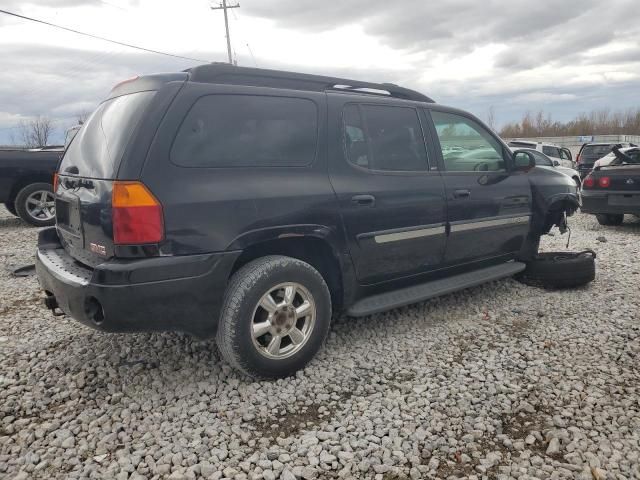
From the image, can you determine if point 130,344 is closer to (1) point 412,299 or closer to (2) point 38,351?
(2) point 38,351

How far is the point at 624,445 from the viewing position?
237cm

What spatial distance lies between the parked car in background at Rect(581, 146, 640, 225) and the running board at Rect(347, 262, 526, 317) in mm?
4699

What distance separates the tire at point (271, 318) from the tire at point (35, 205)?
729 cm

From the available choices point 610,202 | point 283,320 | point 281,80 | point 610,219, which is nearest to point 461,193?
A: point 281,80

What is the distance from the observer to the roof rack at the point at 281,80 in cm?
290

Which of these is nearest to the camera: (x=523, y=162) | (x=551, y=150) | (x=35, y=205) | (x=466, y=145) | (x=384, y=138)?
(x=384, y=138)

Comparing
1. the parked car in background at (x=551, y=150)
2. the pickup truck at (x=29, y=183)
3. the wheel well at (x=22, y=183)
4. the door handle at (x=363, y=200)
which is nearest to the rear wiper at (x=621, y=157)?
the door handle at (x=363, y=200)

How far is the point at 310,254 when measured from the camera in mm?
3227

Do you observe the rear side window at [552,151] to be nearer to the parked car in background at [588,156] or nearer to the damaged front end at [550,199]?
the parked car in background at [588,156]

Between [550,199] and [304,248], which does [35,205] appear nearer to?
[304,248]

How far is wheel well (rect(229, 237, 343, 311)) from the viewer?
9.66 feet

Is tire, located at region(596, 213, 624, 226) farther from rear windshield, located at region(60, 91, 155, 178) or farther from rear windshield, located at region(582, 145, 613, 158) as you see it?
rear windshield, located at region(582, 145, 613, 158)

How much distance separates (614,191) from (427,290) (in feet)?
20.1

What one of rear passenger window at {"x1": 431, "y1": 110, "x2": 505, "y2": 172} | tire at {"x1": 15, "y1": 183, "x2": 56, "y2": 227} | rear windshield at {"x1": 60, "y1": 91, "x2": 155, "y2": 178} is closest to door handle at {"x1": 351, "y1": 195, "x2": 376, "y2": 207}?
rear passenger window at {"x1": 431, "y1": 110, "x2": 505, "y2": 172}
